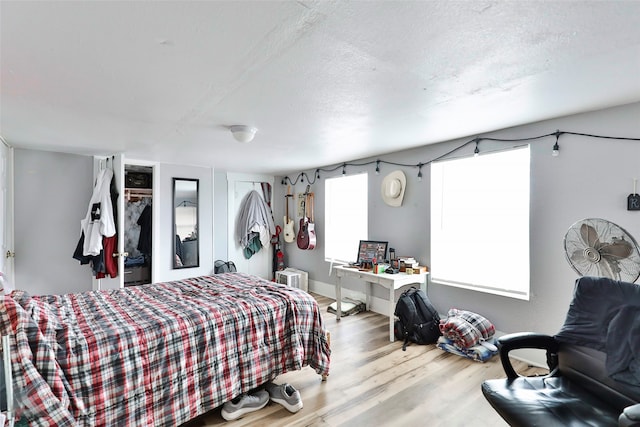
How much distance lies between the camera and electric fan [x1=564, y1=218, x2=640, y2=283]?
64.7 inches

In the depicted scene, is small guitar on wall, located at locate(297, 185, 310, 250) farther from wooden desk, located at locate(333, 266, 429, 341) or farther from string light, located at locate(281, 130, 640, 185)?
wooden desk, located at locate(333, 266, 429, 341)

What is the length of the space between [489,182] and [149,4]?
10.00ft

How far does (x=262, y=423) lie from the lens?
1.94 meters

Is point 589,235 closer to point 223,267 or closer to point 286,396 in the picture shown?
point 286,396

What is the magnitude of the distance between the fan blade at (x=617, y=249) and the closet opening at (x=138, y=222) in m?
5.01

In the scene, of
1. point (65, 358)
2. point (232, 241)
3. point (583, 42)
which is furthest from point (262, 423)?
point (232, 241)

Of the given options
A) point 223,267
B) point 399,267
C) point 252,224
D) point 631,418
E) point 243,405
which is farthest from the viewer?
point 252,224

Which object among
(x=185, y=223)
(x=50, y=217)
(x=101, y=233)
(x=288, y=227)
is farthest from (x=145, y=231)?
(x=288, y=227)

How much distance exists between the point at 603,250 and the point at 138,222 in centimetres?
532

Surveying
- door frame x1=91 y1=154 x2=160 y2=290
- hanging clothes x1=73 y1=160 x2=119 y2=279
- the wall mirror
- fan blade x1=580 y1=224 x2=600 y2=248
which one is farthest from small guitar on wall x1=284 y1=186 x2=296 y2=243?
fan blade x1=580 y1=224 x2=600 y2=248

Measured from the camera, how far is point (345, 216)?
4.68m

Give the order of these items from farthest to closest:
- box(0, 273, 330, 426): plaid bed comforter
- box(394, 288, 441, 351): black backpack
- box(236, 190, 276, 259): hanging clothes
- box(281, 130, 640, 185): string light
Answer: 1. box(236, 190, 276, 259): hanging clothes
2. box(394, 288, 441, 351): black backpack
3. box(281, 130, 640, 185): string light
4. box(0, 273, 330, 426): plaid bed comforter

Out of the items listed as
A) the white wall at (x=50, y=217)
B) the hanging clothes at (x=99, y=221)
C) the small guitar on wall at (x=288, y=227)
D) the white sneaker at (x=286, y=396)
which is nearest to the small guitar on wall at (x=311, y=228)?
Answer: the small guitar on wall at (x=288, y=227)

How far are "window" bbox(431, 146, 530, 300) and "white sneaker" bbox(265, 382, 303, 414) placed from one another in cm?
207
